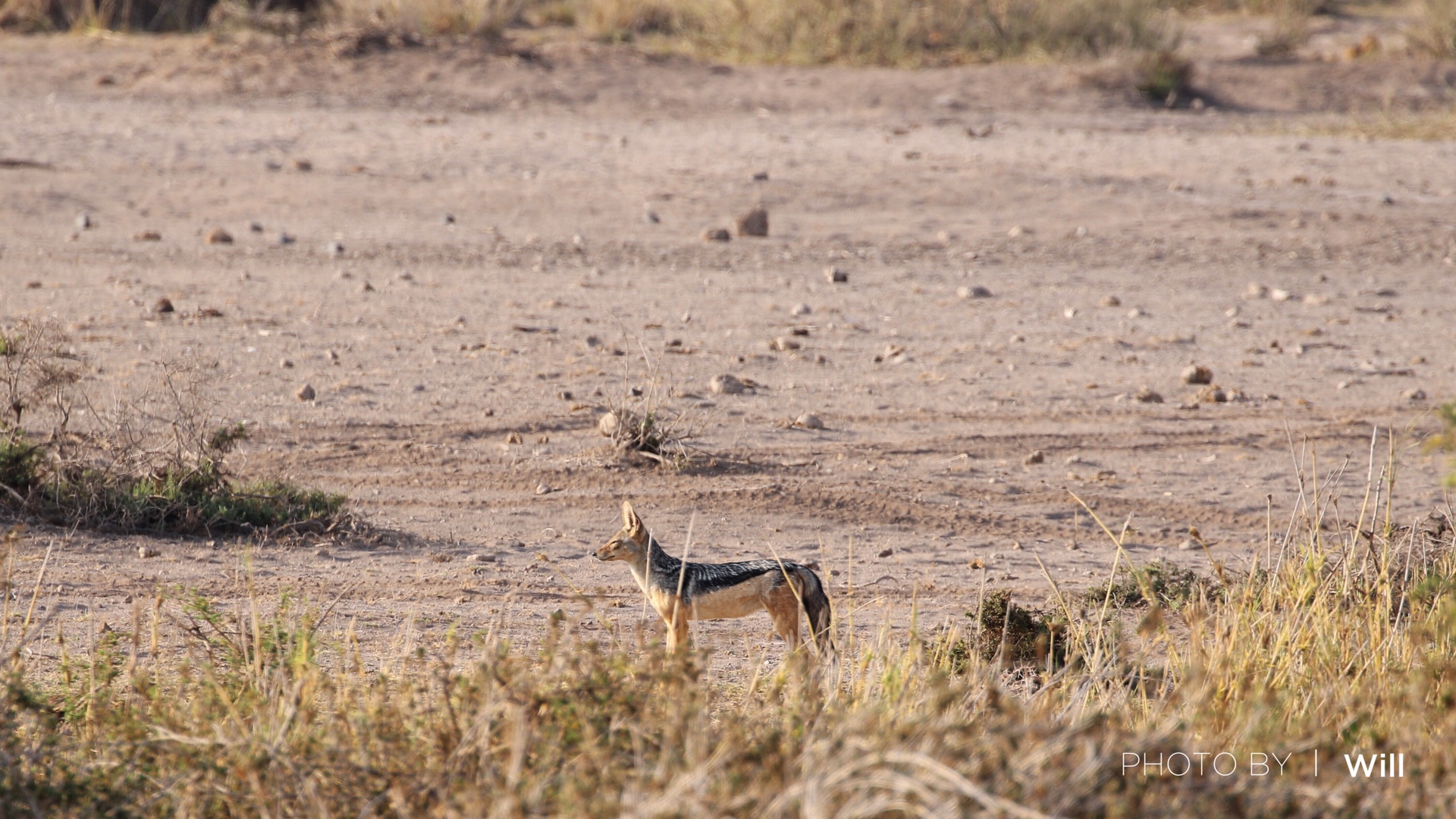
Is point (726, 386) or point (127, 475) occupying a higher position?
point (127, 475)

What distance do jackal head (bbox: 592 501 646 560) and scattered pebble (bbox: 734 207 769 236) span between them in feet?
Answer: 23.2

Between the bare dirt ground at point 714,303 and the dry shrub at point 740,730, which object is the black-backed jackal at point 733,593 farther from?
the dry shrub at point 740,730

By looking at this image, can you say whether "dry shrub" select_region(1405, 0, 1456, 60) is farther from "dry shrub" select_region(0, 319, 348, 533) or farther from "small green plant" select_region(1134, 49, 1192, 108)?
"dry shrub" select_region(0, 319, 348, 533)

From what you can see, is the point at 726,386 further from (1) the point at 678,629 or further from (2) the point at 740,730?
(2) the point at 740,730

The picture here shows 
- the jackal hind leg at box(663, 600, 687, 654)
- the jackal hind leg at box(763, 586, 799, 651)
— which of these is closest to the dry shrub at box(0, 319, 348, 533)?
the jackal hind leg at box(663, 600, 687, 654)

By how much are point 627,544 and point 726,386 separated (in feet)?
11.4

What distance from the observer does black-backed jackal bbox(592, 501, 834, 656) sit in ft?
15.8

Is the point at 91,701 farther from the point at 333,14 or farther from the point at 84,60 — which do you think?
the point at 333,14

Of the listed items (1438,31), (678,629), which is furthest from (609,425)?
(1438,31)

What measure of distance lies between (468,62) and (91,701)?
14730mm

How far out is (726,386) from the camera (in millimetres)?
8469

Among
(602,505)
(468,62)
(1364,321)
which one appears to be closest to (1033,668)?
(602,505)

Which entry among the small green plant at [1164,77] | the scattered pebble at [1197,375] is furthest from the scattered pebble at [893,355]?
the small green plant at [1164,77]

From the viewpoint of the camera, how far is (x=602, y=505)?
6820mm
